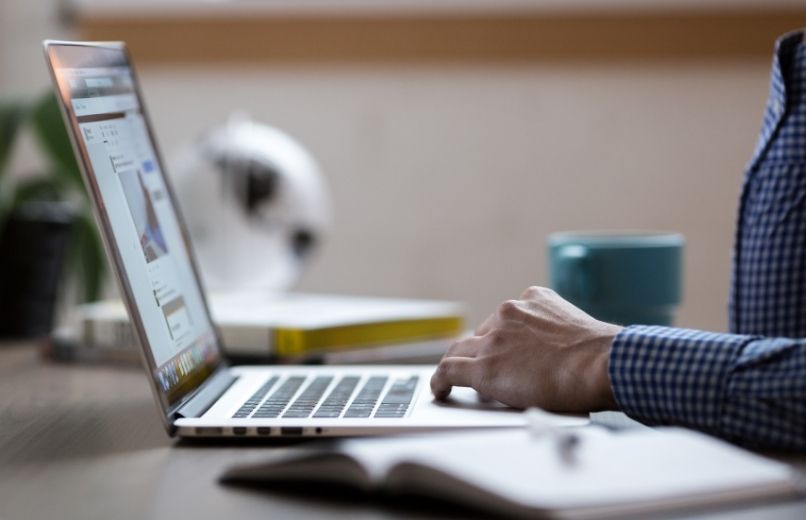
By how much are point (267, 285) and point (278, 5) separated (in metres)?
0.73

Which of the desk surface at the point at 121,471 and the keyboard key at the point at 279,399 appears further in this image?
the keyboard key at the point at 279,399

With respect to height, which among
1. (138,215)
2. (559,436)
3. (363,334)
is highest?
(138,215)

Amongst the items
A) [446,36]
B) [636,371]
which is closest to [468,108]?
[446,36]

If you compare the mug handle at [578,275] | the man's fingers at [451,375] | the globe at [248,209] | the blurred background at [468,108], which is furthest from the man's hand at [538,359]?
the blurred background at [468,108]

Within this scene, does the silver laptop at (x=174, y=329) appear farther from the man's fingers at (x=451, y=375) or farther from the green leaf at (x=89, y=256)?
the green leaf at (x=89, y=256)

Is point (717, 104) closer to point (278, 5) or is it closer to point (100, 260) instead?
point (278, 5)

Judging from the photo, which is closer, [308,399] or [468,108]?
[308,399]

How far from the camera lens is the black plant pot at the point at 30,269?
54.2 inches

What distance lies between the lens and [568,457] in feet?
1.75

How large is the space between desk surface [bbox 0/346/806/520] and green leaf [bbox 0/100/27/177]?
731mm

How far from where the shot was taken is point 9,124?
5.38ft

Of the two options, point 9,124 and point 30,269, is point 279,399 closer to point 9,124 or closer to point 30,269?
point 30,269

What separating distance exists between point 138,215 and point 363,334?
0.41m

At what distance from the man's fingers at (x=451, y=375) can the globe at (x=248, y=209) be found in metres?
0.74
